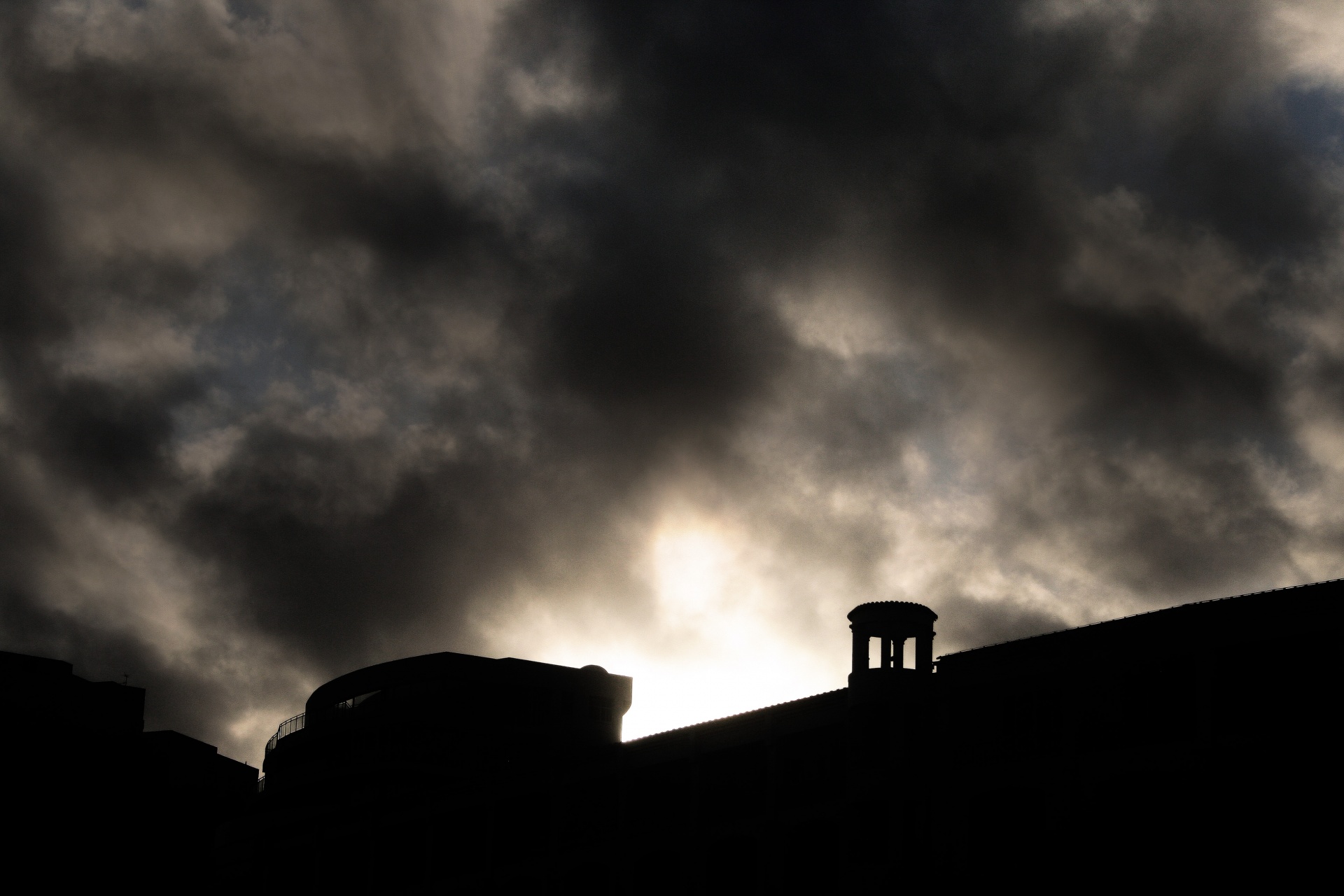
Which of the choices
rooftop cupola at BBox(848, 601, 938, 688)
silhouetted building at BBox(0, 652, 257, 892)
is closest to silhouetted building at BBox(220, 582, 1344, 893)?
rooftop cupola at BBox(848, 601, 938, 688)

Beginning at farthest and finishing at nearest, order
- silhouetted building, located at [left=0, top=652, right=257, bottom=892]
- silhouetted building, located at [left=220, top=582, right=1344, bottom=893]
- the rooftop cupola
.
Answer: silhouetted building, located at [left=0, top=652, right=257, bottom=892] → the rooftop cupola → silhouetted building, located at [left=220, top=582, right=1344, bottom=893]

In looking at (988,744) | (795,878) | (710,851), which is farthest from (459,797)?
(988,744)

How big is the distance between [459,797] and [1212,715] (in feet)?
121

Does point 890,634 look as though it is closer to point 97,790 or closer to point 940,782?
point 940,782

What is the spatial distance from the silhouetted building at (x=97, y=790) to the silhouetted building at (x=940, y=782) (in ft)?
76.5

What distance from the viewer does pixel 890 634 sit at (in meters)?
44.2

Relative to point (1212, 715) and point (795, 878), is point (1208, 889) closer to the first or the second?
point (1212, 715)

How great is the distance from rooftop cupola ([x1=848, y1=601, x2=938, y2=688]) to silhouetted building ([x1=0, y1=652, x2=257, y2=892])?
46278 millimetres

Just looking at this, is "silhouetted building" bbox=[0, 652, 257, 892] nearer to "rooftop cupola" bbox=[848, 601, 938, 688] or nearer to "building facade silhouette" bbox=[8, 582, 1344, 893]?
"building facade silhouette" bbox=[8, 582, 1344, 893]

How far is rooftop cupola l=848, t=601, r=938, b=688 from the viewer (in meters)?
44.1

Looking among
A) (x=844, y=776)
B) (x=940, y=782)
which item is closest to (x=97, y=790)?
(x=844, y=776)

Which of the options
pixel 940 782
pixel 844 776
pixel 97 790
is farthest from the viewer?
pixel 97 790

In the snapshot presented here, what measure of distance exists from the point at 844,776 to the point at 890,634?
5543 millimetres

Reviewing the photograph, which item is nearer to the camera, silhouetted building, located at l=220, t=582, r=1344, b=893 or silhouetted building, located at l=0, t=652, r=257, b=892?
silhouetted building, located at l=220, t=582, r=1344, b=893
